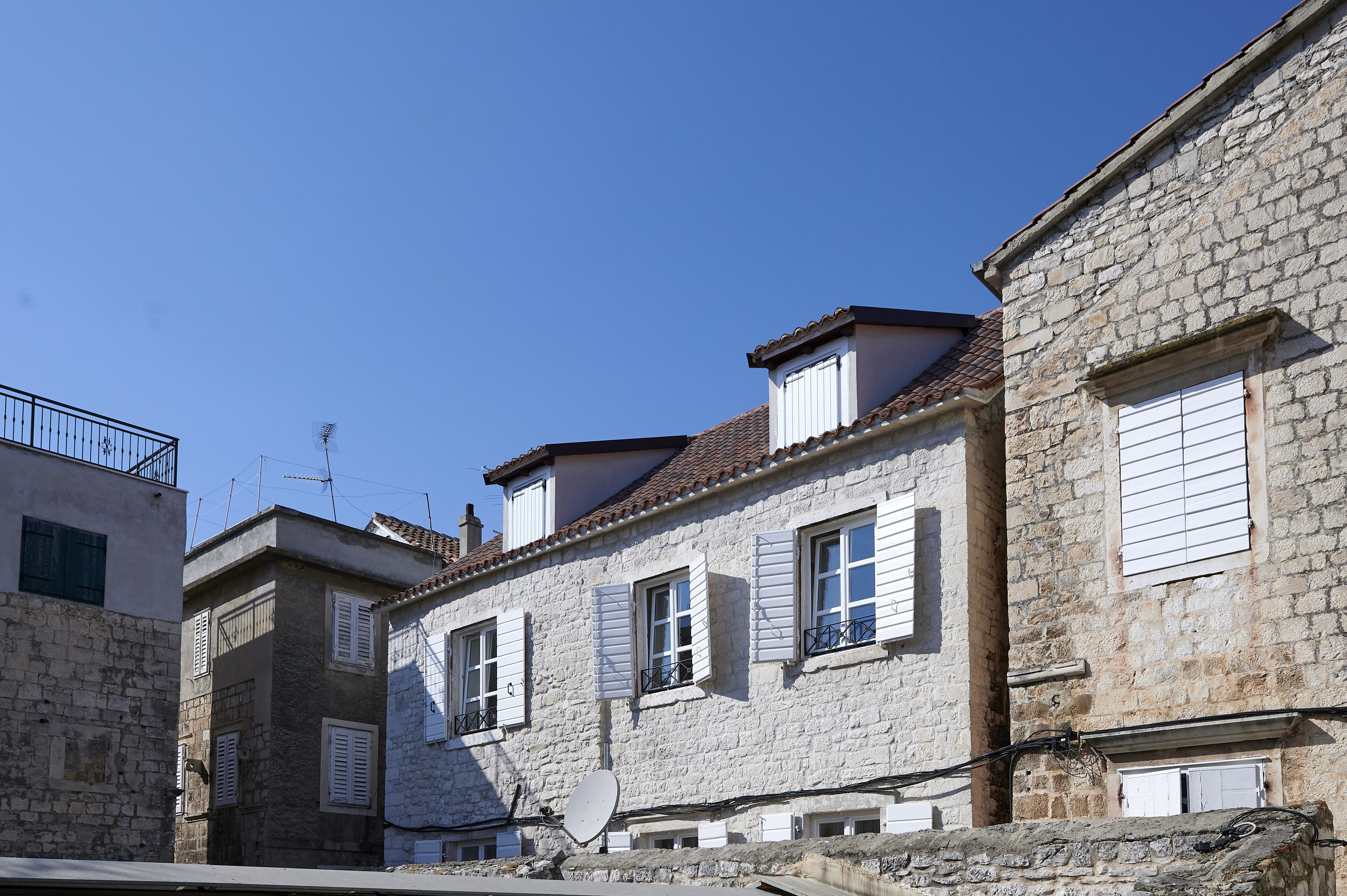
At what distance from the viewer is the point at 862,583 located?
13.4 m

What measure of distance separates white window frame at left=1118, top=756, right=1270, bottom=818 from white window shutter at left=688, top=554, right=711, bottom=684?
4.96 meters

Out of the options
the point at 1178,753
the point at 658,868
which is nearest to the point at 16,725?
the point at 658,868

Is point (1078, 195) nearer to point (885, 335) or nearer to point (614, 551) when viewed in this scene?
point (885, 335)

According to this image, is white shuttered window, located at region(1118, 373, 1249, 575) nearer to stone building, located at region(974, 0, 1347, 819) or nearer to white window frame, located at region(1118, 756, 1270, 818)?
stone building, located at region(974, 0, 1347, 819)

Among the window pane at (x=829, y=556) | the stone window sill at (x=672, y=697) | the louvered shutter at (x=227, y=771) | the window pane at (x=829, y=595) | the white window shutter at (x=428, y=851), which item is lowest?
the white window shutter at (x=428, y=851)

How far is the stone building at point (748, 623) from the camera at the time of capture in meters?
12.5

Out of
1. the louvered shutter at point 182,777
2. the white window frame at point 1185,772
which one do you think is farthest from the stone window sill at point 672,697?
the louvered shutter at point 182,777

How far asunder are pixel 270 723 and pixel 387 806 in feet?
11.1

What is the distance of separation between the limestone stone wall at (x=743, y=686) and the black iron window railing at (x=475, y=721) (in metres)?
0.19

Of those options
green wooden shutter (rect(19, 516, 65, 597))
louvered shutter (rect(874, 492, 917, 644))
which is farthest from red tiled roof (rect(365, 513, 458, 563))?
louvered shutter (rect(874, 492, 917, 644))

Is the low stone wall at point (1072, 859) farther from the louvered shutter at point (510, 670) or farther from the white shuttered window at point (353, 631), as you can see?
the white shuttered window at point (353, 631)

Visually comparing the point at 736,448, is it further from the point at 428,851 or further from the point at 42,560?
the point at 42,560

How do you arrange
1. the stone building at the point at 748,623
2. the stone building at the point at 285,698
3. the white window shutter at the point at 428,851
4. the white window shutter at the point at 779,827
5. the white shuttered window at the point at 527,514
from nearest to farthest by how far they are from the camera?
the stone building at the point at 748,623 < the white window shutter at the point at 779,827 < the white window shutter at the point at 428,851 < the white shuttered window at the point at 527,514 < the stone building at the point at 285,698

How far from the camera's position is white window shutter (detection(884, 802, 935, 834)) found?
11961 millimetres
